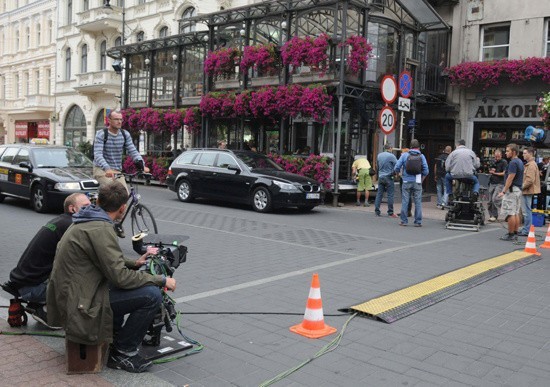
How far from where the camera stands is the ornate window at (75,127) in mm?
37875

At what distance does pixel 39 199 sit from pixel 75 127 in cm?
2805

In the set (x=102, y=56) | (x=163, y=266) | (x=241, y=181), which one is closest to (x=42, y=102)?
(x=102, y=56)

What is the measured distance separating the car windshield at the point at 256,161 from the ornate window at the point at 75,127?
997 inches

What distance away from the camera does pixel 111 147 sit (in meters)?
8.72

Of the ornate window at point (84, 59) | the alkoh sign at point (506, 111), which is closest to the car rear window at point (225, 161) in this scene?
the alkoh sign at point (506, 111)

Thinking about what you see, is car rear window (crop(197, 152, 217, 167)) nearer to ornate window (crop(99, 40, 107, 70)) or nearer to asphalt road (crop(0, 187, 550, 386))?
asphalt road (crop(0, 187, 550, 386))

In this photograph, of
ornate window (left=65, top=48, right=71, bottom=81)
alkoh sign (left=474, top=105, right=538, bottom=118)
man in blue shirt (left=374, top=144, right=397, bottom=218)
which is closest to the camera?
man in blue shirt (left=374, top=144, right=397, bottom=218)

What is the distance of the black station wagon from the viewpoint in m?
13.8

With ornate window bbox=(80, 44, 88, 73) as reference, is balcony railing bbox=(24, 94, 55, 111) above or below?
below

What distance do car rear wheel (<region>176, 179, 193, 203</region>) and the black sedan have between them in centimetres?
334

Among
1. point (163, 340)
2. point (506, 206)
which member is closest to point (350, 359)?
point (163, 340)

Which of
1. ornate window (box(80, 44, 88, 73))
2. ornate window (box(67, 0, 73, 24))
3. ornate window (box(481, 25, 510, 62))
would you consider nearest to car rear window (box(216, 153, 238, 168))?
ornate window (box(481, 25, 510, 62))

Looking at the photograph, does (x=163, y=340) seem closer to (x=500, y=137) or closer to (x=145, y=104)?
(x=500, y=137)

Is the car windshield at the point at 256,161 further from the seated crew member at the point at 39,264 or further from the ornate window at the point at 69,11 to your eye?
the ornate window at the point at 69,11
